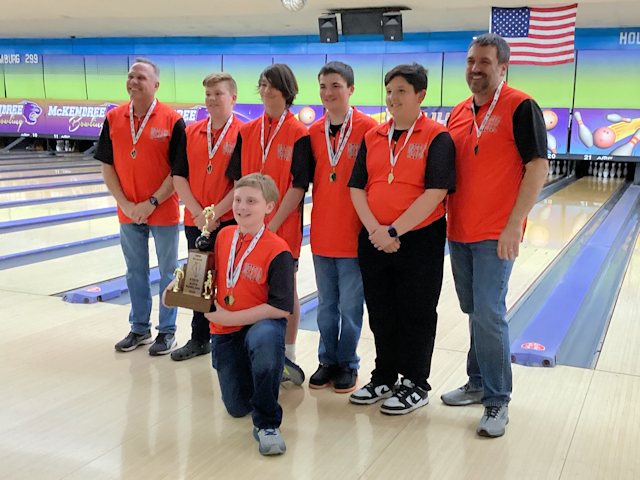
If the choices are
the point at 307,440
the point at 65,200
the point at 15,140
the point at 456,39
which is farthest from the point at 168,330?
the point at 15,140

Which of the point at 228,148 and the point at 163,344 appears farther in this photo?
the point at 163,344

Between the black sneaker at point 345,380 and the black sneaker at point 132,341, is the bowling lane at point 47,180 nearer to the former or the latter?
the black sneaker at point 132,341

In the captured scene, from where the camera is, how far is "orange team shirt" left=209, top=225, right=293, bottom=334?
7.63 ft

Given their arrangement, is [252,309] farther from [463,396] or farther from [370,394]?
[463,396]

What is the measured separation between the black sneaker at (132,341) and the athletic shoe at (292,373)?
844 mm

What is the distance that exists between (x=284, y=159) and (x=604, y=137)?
28.2 feet

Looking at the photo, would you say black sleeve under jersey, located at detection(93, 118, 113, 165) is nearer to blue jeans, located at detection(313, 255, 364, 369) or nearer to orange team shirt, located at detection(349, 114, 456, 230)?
blue jeans, located at detection(313, 255, 364, 369)

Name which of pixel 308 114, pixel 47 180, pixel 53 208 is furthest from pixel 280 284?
pixel 308 114

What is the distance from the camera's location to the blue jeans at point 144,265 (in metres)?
3.18

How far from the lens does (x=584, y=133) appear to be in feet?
32.9

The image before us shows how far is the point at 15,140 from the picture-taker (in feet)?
46.8

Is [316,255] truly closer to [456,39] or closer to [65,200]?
[65,200]

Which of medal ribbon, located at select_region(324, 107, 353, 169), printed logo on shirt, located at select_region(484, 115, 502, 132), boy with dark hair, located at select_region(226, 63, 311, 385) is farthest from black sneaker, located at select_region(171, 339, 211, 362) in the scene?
printed logo on shirt, located at select_region(484, 115, 502, 132)

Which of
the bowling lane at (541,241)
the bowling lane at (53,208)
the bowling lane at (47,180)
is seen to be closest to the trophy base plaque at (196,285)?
the bowling lane at (541,241)
